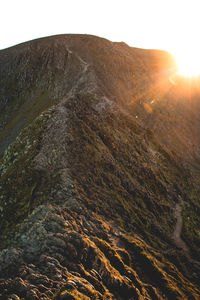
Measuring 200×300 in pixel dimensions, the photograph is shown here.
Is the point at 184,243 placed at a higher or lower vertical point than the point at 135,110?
lower

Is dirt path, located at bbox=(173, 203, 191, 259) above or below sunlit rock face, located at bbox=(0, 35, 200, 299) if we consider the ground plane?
below

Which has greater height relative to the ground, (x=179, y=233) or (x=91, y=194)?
(x=91, y=194)

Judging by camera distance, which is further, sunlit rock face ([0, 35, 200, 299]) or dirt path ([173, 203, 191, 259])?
dirt path ([173, 203, 191, 259])

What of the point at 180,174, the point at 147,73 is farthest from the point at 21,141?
the point at 147,73

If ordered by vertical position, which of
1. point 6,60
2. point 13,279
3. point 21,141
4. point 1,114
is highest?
point 6,60

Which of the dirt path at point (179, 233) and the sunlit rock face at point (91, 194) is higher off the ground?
the sunlit rock face at point (91, 194)

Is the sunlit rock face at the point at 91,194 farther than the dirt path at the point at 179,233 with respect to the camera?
No

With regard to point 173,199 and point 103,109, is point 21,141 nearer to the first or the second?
point 103,109

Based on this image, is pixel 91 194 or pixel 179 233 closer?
pixel 91 194
